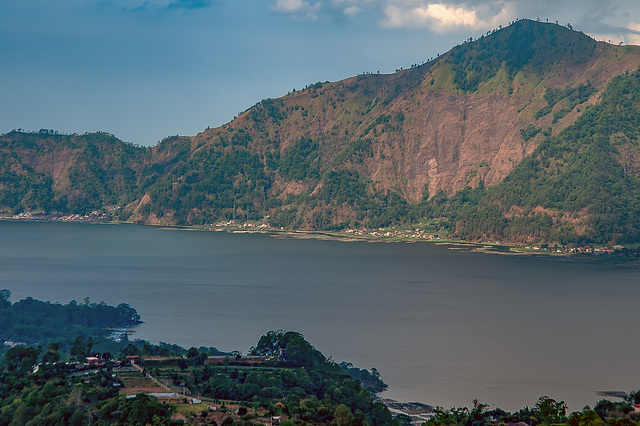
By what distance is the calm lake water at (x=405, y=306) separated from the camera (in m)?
72.6

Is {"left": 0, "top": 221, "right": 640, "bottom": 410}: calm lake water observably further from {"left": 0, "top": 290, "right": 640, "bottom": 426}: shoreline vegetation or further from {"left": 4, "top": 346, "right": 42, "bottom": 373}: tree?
{"left": 4, "top": 346, "right": 42, "bottom": 373}: tree

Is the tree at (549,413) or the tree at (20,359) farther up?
the tree at (549,413)

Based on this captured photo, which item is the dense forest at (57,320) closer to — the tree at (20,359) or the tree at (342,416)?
the tree at (20,359)

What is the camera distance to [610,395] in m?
65.7

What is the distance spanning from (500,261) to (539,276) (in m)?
22.2

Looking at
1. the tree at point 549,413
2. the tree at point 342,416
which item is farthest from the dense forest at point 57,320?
the tree at point 549,413

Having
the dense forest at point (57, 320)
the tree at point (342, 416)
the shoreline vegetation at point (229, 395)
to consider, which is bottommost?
the dense forest at point (57, 320)

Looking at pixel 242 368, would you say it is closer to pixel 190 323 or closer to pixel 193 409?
pixel 193 409

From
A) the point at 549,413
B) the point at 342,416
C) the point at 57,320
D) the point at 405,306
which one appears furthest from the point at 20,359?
the point at 405,306

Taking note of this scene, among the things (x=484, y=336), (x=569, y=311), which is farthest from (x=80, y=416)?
(x=569, y=311)

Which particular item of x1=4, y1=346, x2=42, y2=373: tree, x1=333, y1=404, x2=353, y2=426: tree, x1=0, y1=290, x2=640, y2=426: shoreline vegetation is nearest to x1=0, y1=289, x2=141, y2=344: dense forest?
x1=0, y1=290, x2=640, y2=426: shoreline vegetation

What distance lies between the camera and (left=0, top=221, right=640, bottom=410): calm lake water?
72.6m

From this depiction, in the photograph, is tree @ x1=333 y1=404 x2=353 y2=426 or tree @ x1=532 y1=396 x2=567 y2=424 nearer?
tree @ x1=333 y1=404 x2=353 y2=426

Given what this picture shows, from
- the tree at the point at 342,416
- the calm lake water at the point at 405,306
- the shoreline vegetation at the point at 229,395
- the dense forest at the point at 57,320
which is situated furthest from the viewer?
the dense forest at the point at 57,320
